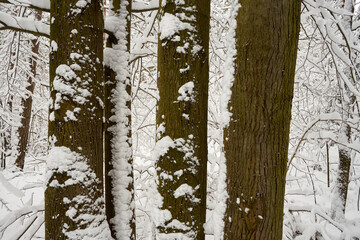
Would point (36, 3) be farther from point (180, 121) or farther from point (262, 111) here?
point (262, 111)

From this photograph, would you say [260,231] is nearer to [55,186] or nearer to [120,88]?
[55,186]

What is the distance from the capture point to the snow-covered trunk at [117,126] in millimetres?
2111

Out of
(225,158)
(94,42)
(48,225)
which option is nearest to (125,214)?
(48,225)

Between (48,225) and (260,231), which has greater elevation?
(260,231)

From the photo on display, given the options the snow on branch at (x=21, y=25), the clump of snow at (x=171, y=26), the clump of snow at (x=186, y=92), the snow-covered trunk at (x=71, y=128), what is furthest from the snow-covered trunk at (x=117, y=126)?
the clump of snow at (x=186, y=92)

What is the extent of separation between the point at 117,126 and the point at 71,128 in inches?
22.3

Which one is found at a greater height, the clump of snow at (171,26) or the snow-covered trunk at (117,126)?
the clump of snow at (171,26)

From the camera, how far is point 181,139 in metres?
1.63

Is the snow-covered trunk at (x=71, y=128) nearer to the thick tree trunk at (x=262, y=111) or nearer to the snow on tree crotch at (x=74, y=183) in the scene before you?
the snow on tree crotch at (x=74, y=183)

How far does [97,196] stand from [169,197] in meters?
0.59

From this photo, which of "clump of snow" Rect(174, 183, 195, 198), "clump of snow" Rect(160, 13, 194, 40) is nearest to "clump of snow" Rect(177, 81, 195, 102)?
"clump of snow" Rect(160, 13, 194, 40)

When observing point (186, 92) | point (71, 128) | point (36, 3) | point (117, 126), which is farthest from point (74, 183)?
point (36, 3)

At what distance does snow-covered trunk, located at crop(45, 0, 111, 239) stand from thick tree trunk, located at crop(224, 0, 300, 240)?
111cm

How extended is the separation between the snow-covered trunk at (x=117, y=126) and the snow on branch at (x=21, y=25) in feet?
1.78
